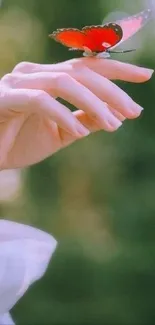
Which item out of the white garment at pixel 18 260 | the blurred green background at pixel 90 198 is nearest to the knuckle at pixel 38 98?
the white garment at pixel 18 260

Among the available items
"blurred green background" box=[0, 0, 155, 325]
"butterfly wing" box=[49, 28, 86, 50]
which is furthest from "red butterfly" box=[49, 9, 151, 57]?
"blurred green background" box=[0, 0, 155, 325]

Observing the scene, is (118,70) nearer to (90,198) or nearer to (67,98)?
(67,98)

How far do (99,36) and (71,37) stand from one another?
0.08ft

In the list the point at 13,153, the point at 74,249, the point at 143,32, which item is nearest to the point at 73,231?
the point at 74,249

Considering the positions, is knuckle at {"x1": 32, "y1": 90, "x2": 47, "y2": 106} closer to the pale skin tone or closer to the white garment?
the pale skin tone

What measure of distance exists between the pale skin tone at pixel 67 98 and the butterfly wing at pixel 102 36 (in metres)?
0.01

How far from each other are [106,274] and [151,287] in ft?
0.40

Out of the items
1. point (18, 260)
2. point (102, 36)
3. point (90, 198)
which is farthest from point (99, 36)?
point (90, 198)

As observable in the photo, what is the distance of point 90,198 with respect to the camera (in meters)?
1.62

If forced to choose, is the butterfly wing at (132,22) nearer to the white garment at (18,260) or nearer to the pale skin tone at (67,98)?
the pale skin tone at (67,98)

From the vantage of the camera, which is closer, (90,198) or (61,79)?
(61,79)

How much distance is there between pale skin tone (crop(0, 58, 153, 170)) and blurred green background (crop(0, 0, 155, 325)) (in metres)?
1.04

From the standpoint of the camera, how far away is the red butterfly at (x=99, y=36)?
20.2 inches

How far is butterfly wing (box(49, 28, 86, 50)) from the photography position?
519mm
